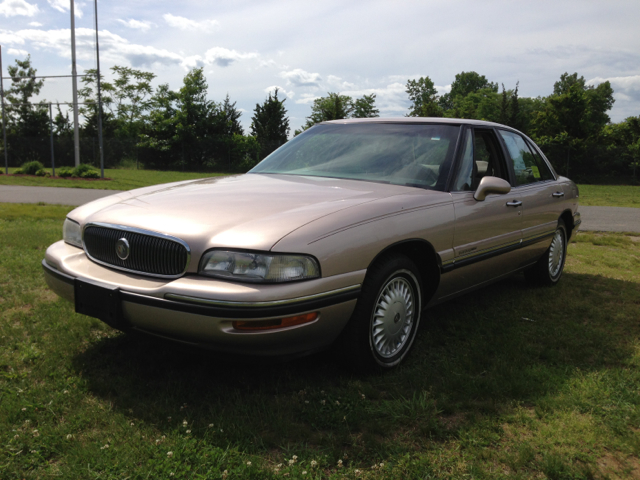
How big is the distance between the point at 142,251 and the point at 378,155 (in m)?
1.87

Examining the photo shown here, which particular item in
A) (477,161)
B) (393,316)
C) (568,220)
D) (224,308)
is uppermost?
(477,161)

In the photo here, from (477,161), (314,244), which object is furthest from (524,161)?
(314,244)

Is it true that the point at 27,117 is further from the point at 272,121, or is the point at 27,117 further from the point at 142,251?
the point at 142,251

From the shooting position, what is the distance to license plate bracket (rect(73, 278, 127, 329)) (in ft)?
8.77

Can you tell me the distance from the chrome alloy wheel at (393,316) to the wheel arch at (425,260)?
168 millimetres

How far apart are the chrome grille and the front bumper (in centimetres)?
6

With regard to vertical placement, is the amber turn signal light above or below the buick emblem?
below

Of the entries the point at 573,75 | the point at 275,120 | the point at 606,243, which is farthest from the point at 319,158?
the point at 573,75

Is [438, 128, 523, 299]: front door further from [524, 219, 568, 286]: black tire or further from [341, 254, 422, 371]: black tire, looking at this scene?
[524, 219, 568, 286]: black tire

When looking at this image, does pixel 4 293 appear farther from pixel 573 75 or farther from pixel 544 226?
pixel 573 75

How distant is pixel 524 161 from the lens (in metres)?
Answer: 4.94

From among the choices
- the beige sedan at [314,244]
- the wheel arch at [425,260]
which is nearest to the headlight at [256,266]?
the beige sedan at [314,244]

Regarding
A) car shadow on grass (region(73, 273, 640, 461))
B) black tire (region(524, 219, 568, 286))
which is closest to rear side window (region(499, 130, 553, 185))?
black tire (region(524, 219, 568, 286))

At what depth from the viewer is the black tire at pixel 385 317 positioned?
9.62ft
